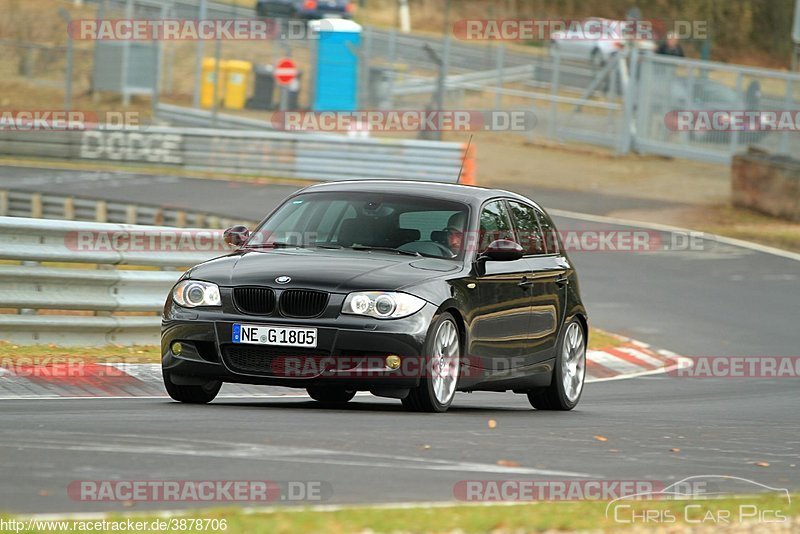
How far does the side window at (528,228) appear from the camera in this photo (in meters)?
11.9

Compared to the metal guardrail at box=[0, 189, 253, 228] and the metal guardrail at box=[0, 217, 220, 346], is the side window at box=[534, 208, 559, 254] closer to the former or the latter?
the metal guardrail at box=[0, 217, 220, 346]

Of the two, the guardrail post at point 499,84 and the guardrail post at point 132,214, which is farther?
the guardrail post at point 499,84

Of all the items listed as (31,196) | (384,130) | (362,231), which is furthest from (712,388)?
(384,130)

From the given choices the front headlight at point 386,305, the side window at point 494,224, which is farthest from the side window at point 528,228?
the front headlight at point 386,305

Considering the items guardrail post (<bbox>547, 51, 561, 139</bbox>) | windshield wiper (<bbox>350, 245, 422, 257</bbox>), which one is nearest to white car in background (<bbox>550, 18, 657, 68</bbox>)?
guardrail post (<bbox>547, 51, 561, 139</bbox>)

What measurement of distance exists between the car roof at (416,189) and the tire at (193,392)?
1603 millimetres

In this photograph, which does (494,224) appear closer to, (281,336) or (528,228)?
(528,228)

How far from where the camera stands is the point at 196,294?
10.1 m

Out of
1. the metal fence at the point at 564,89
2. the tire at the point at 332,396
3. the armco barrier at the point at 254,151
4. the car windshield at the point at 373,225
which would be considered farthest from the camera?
the metal fence at the point at 564,89

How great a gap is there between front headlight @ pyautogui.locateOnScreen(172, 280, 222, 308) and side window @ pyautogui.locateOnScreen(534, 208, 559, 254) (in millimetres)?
3219

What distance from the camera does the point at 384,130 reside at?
4153 cm

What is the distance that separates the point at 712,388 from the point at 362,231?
5591 millimetres

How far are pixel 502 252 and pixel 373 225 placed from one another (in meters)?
0.87

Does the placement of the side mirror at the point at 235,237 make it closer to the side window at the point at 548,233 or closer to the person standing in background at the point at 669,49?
the side window at the point at 548,233
